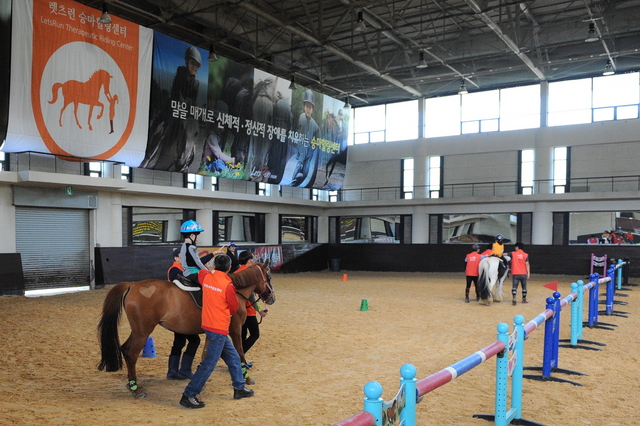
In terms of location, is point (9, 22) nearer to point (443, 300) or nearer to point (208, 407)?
point (208, 407)

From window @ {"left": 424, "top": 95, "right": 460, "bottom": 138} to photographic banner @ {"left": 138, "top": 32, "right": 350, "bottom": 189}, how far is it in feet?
19.2

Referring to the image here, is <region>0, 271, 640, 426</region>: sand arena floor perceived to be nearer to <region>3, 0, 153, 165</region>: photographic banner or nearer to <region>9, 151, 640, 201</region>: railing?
<region>3, 0, 153, 165</region>: photographic banner

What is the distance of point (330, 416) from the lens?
5.14 m

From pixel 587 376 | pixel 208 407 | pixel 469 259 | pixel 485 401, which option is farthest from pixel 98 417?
pixel 469 259

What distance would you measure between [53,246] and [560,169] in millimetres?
23368

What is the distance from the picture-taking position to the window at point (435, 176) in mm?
30000

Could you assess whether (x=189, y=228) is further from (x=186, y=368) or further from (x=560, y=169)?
(x=560, y=169)

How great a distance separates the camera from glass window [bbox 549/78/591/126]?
25.9 m

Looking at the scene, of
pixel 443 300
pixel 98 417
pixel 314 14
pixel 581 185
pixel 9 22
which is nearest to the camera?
pixel 98 417

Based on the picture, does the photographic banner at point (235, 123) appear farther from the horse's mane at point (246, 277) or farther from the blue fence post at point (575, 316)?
the blue fence post at point (575, 316)

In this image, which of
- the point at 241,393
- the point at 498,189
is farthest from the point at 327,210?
the point at 241,393

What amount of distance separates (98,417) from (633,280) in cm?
2287

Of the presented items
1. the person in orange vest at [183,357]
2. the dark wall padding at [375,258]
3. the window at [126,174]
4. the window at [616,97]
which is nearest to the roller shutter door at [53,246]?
the dark wall padding at [375,258]

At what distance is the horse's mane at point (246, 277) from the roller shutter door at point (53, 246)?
543 inches
